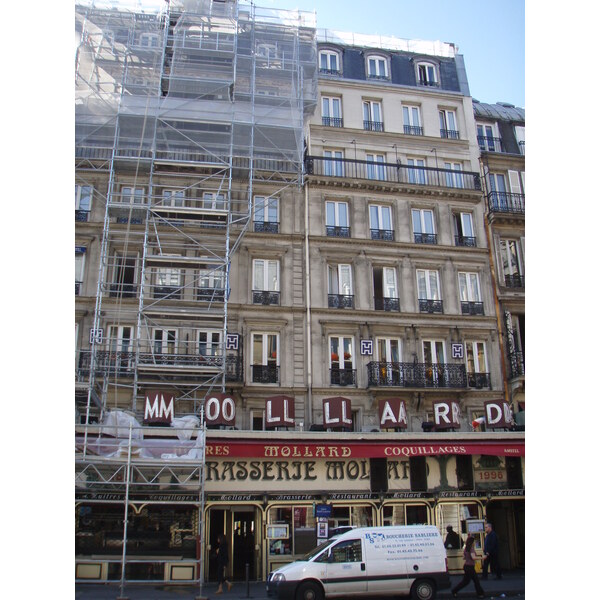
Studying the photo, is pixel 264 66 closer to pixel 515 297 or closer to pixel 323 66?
pixel 323 66

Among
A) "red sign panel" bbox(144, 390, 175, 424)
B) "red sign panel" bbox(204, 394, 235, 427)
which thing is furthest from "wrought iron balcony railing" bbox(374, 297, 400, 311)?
"red sign panel" bbox(144, 390, 175, 424)

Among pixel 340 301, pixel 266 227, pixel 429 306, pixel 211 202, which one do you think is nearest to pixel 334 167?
pixel 266 227

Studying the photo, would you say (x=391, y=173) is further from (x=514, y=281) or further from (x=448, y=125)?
(x=514, y=281)

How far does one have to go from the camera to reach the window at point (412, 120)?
26394 millimetres

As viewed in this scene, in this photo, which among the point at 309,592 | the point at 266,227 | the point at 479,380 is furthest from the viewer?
the point at 266,227

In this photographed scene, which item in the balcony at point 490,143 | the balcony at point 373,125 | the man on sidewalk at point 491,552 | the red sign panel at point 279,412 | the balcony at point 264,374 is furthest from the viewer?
the balcony at point 490,143

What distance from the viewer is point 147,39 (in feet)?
78.6

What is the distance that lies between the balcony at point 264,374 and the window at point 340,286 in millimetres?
3335

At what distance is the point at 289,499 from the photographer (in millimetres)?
17562

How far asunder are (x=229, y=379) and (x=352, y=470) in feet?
16.3

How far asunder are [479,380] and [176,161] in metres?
13.7

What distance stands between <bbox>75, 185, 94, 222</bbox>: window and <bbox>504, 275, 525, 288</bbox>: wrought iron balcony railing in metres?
16.3

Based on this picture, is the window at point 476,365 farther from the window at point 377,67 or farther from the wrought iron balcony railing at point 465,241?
the window at point 377,67

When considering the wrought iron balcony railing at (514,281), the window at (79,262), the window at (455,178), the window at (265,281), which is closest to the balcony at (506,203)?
the window at (455,178)
